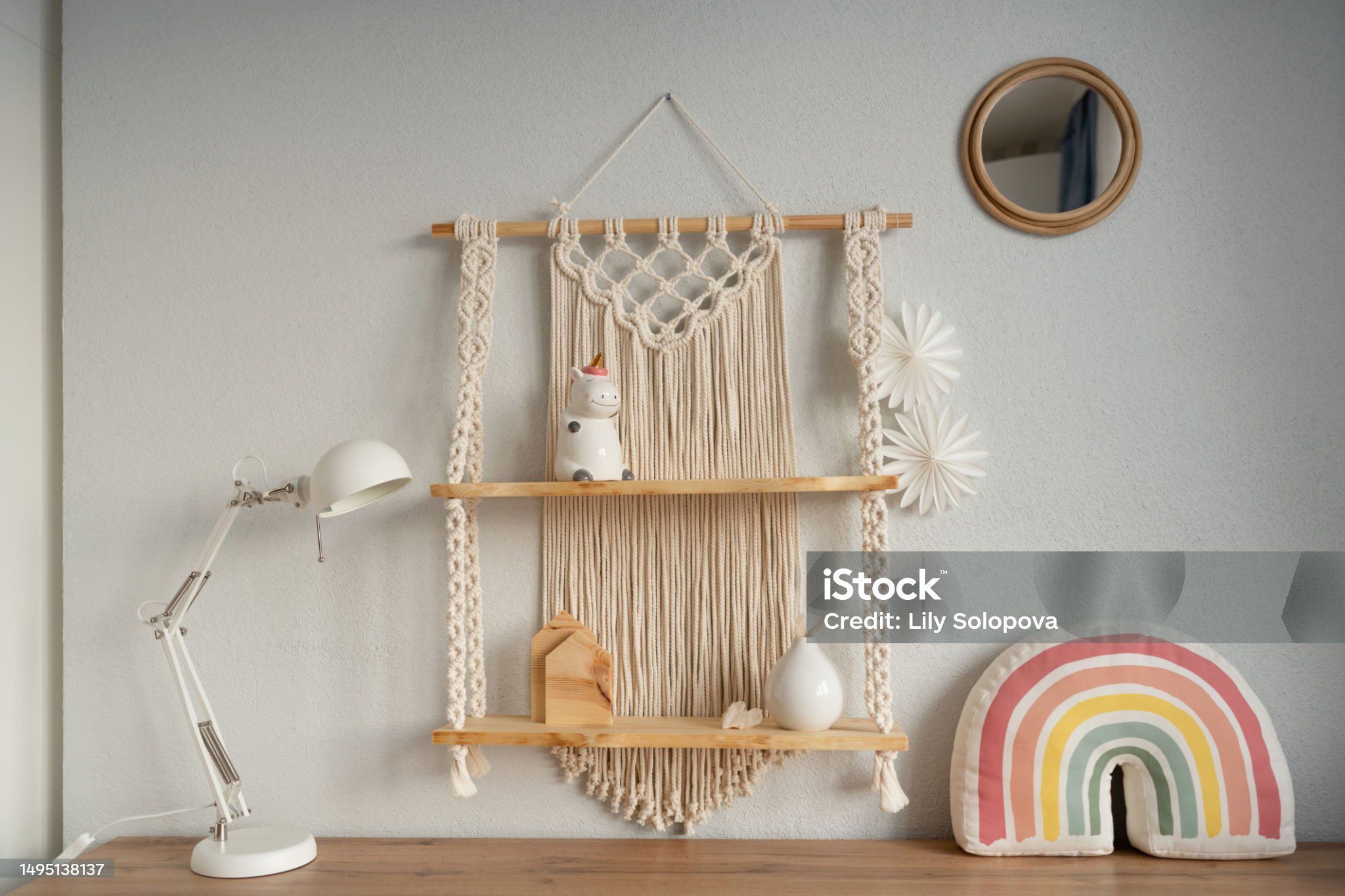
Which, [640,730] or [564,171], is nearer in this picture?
[640,730]

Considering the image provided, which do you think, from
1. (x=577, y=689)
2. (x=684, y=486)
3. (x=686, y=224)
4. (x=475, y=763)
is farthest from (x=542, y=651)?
(x=686, y=224)

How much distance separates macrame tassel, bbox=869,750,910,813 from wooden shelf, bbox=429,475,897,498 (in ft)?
1.39

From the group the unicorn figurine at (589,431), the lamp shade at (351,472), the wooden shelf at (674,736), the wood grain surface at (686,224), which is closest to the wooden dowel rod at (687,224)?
the wood grain surface at (686,224)

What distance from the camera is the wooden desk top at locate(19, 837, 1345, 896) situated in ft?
4.00

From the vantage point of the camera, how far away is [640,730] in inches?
51.7

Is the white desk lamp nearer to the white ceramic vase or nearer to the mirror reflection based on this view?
the white ceramic vase

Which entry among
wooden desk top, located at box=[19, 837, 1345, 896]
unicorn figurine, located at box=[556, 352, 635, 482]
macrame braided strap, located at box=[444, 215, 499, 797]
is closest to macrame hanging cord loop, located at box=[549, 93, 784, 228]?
macrame braided strap, located at box=[444, 215, 499, 797]

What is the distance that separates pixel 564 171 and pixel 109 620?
111cm

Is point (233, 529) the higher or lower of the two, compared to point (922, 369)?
lower

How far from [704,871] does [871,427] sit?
2.37 feet

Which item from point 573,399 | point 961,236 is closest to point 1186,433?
point 961,236

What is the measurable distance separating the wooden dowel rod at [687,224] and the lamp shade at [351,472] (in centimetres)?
42

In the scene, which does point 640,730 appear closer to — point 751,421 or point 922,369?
point 751,421

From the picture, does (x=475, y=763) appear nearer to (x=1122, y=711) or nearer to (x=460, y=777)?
(x=460, y=777)
